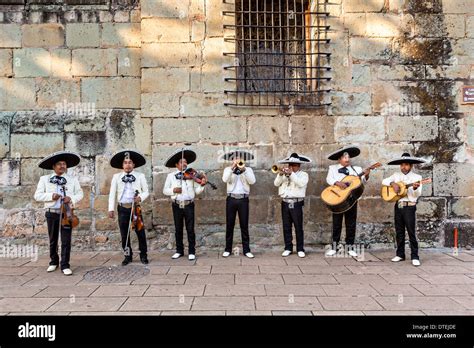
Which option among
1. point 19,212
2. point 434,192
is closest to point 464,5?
point 434,192

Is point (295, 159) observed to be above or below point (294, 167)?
above

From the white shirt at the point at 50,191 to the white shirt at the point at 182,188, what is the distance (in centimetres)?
147

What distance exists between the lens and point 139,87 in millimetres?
8031

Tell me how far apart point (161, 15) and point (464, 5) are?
19.2ft

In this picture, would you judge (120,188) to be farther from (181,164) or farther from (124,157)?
(181,164)

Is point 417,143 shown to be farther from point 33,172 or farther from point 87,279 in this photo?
point 33,172

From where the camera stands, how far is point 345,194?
7.02 metres

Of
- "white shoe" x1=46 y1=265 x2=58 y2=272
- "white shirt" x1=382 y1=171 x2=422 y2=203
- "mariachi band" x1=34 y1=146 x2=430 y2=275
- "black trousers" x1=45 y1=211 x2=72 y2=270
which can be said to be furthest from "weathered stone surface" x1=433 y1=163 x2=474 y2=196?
"white shoe" x1=46 y1=265 x2=58 y2=272

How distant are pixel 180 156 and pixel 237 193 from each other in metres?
1.21

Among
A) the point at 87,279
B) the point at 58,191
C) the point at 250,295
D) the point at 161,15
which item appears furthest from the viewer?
the point at 161,15

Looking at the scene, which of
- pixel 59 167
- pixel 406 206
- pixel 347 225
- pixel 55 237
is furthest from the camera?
pixel 347 225

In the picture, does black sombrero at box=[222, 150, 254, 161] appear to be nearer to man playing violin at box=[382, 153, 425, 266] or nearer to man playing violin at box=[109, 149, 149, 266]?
man playing violin at box=[109, 149, 149, 266]

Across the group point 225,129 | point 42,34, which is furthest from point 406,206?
point 42,34

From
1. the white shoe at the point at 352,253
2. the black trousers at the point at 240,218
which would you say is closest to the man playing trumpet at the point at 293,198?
the black trousers at the point at 240,218
